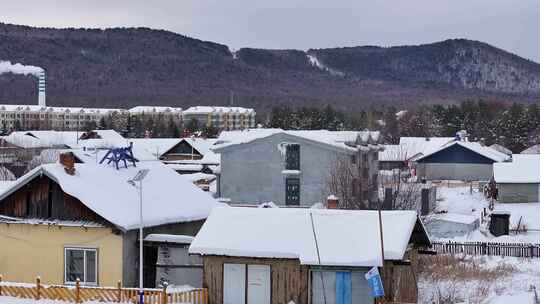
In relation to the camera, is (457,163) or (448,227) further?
(457,163)

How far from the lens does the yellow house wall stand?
2553 cm

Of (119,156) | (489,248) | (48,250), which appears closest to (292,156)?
(489,248)

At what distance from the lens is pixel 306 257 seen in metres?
22.7

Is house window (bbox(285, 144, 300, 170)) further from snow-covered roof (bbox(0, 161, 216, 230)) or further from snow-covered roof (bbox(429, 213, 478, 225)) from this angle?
snow-covered roof (bbox(0, 161, 216, 230))

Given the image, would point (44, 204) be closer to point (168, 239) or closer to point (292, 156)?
point (168, 239)

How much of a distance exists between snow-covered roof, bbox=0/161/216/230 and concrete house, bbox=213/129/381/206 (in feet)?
74.9

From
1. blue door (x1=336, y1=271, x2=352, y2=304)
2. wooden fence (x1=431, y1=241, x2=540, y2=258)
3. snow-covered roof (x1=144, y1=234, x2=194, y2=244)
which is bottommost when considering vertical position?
wooden fence (x1=431, y1=241, x2=540, y2=258)

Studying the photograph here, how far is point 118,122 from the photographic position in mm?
189375

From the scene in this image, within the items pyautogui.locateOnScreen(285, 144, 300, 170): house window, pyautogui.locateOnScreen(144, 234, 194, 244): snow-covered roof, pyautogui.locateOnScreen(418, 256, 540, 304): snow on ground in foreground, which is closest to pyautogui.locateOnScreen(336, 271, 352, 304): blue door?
pyautogui.locateOnScreen(418, 256, 540, 304): snow on ground in foreground

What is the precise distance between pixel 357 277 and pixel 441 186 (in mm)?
49723

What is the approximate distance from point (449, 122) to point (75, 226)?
381 ft

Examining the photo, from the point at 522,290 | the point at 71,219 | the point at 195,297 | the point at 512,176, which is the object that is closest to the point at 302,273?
the point at 195,297

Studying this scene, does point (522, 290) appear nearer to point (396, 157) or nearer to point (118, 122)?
point (396, 157)

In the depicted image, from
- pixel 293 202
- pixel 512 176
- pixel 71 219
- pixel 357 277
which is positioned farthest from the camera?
pixel 512 176
